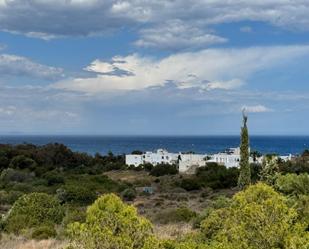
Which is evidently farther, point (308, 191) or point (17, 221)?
point (17, 221)

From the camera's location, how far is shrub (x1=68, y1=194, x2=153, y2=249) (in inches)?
263

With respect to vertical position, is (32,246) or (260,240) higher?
(260,240)

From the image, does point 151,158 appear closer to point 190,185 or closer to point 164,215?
point 190,185

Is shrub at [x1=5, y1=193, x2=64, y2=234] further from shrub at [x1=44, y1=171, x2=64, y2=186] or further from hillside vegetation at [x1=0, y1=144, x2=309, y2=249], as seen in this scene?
shrub at [x1=44, y1=171, x2=64, y2=186]

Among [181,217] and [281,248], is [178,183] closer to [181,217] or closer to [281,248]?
[181,217]

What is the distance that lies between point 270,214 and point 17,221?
12.4 m

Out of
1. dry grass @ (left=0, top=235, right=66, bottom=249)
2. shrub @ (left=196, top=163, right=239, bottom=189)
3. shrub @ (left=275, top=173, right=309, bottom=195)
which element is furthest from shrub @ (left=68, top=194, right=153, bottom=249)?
shrub @ (left=196, top=163, right=239, bottom=189)

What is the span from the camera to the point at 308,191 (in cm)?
A: 1469

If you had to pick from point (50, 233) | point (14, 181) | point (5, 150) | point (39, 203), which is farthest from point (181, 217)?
point (5, 150)

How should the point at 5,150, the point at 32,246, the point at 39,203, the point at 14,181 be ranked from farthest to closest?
1. the point at 5,150
2. the point at 14,181
3. the point at 39,203
4. the point at 32,246

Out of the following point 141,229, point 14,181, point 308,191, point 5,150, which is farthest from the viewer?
point 5,150

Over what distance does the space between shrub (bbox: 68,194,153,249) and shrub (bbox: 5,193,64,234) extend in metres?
11.0

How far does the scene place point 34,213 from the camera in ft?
60.6

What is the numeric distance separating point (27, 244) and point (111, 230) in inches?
282
